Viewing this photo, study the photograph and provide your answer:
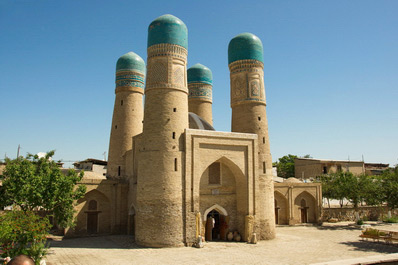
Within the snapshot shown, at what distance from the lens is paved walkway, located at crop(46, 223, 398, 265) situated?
13910 millimetres

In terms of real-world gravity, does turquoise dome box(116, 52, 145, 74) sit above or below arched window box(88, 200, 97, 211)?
above

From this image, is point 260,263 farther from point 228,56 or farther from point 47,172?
point 228,56

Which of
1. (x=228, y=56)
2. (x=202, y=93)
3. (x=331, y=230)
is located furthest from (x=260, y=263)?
(x=202, y=93)

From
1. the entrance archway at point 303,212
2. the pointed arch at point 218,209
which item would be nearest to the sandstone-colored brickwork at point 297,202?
the entrance archway at point 303,212

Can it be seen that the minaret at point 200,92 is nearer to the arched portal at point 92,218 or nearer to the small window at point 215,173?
the small window at point 215,173

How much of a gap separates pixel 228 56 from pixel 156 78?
6.91 meters

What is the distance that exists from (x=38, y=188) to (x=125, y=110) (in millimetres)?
10358

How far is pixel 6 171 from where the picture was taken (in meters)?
15.2

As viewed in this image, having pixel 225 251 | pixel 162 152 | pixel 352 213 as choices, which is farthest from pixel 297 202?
pixel 162 152

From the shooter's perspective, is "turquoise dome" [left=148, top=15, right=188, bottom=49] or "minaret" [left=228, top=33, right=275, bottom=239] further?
"minaret" [left=228, top=33, right=275, bottom=239]

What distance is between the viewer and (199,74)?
93.4 feet

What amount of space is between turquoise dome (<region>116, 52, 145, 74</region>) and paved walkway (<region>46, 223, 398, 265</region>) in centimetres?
1218

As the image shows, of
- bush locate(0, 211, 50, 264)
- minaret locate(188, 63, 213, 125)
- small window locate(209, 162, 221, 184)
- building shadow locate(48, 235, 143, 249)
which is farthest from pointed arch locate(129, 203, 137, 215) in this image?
minaret locate(188, 63, 213, 125)

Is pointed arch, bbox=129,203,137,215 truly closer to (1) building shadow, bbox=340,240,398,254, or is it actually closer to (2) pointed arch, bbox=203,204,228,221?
(2) pointed arch, bbox=203,204,228,221
